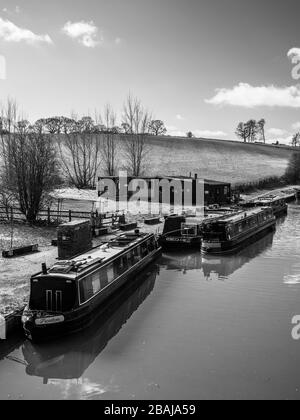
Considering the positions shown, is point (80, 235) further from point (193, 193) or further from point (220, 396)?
point (193, 193)

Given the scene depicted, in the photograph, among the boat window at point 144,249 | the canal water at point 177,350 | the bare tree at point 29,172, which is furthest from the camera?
the bare tree at point 29,172

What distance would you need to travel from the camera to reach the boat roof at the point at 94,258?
642 inches

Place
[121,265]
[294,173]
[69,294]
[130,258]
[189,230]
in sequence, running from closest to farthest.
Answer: [69,294] → [121,265] → [130,258] → [189,230] → [294,173]

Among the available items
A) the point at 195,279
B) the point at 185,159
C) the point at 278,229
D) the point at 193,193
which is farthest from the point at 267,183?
the point at 195,279

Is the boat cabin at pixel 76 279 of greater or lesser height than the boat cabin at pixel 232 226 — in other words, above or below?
below

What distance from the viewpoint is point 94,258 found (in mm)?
19047

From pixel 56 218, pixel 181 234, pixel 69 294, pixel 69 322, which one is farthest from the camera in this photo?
pixel 56 218

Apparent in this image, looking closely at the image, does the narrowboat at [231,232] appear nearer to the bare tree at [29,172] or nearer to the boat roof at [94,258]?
the boat roof at [94,258]

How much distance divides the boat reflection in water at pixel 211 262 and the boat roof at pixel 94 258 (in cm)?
286

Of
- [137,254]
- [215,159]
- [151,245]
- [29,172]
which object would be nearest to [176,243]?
[151,245]

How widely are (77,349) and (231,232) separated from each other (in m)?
18.6

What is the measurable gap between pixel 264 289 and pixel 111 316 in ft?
26.6

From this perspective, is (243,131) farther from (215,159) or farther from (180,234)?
(180,234)

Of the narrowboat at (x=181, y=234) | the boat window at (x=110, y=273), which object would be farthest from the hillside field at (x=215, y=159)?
the boat window at (x=110, y=273)
